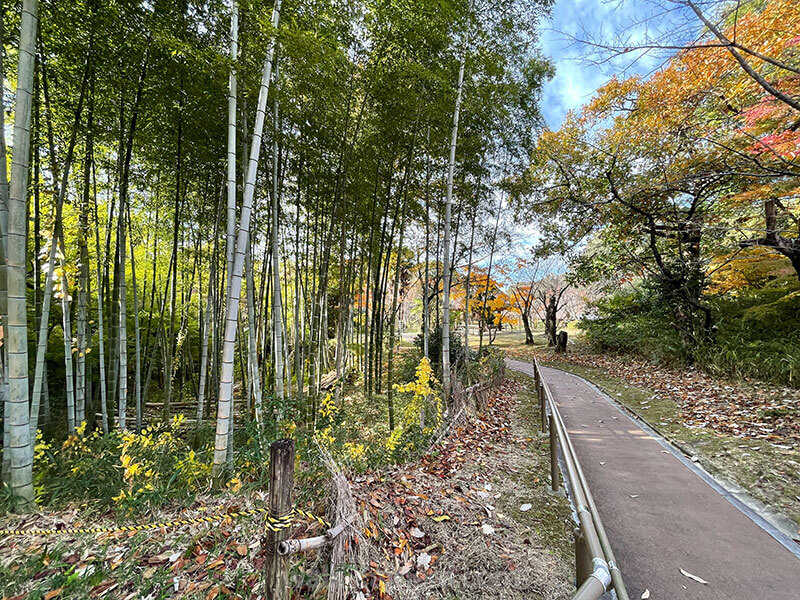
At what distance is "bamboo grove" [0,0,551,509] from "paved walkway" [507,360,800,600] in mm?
2819

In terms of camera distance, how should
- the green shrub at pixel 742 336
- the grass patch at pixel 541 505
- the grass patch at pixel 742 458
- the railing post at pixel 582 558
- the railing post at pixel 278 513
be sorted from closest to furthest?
the railing post at pixel 278 513 < the railing post at pixel 582 558 < the grass patch at pixel 541 505 < the grass patch at pixel 742 458 < the green shrub at pixel 742 336

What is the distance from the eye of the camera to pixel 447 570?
6.42 feet

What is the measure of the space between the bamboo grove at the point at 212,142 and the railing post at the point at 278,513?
155 cm

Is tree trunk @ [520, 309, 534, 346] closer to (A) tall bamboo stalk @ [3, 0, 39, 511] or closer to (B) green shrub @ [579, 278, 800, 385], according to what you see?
(B) green shrub @ [579, 278, 800, 385]

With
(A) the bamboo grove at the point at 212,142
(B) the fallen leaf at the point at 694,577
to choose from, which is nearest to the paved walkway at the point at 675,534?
(B) the fallen leaf at the point at 694,577

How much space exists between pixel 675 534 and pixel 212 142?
587 centimetres

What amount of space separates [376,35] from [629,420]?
6.52 m

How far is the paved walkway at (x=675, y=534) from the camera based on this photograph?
187 centimetres

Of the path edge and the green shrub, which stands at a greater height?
the green shrub

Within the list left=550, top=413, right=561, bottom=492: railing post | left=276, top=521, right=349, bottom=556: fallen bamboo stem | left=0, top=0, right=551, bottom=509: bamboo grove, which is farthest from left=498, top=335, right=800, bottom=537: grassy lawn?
left=0, top=0, right=551, bottom=509: bamboo grove

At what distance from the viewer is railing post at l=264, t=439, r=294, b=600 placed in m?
1.27

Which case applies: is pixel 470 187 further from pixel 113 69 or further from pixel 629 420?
pixel 113 69

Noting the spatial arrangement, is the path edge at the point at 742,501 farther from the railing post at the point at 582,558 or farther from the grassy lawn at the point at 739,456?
the railing post at the point at 582,558

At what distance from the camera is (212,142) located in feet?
12.9
